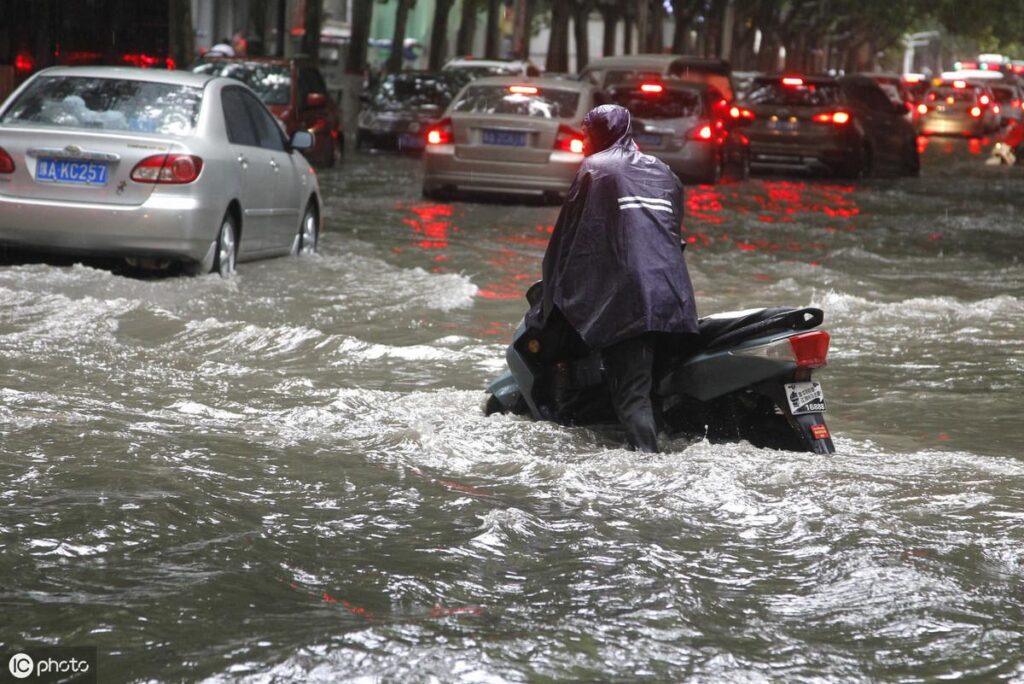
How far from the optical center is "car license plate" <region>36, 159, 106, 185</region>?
10.9 metres

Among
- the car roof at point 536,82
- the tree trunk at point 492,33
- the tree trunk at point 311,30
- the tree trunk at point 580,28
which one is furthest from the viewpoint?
the tree trunk at point 580,28

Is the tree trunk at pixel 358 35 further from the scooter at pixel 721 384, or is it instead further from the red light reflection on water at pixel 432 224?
the scooter at pixel 721 384

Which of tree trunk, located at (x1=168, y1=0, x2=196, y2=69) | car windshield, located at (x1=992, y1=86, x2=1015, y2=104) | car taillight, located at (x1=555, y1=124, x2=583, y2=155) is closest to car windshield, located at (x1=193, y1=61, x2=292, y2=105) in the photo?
tree trunk, located at (x1=168, y1=0, x2=196, y2=69)

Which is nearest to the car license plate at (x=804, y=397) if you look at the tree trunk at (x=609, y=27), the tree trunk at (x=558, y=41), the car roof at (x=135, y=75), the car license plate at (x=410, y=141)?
the car roof at (x=135, y=75)

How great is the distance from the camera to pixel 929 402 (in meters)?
8.27

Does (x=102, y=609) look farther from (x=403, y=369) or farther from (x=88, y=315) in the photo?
(x=88, y=315)

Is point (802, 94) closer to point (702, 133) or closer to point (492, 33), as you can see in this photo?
point (702, 133)

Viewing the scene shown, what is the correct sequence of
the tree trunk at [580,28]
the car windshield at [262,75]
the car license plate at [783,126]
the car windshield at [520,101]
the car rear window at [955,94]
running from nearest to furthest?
1. the car windshield at [520,101]
2. the car windshield at [262,75]
3. the car license plate at [783,126]
4. the car rear window at [955,94]
5. the tree trunk at [580,28]

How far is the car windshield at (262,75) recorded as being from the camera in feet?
75.2

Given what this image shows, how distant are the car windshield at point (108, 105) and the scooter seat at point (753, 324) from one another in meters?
5.74

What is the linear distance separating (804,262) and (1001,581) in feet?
32.1

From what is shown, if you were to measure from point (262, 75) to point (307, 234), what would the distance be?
9.95 m

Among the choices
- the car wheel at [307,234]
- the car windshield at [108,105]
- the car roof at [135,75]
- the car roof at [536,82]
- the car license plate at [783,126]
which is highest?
the car roof at [135,75]

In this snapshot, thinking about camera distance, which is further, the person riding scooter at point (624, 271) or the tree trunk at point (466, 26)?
the tree trunk at point (466, 26)
